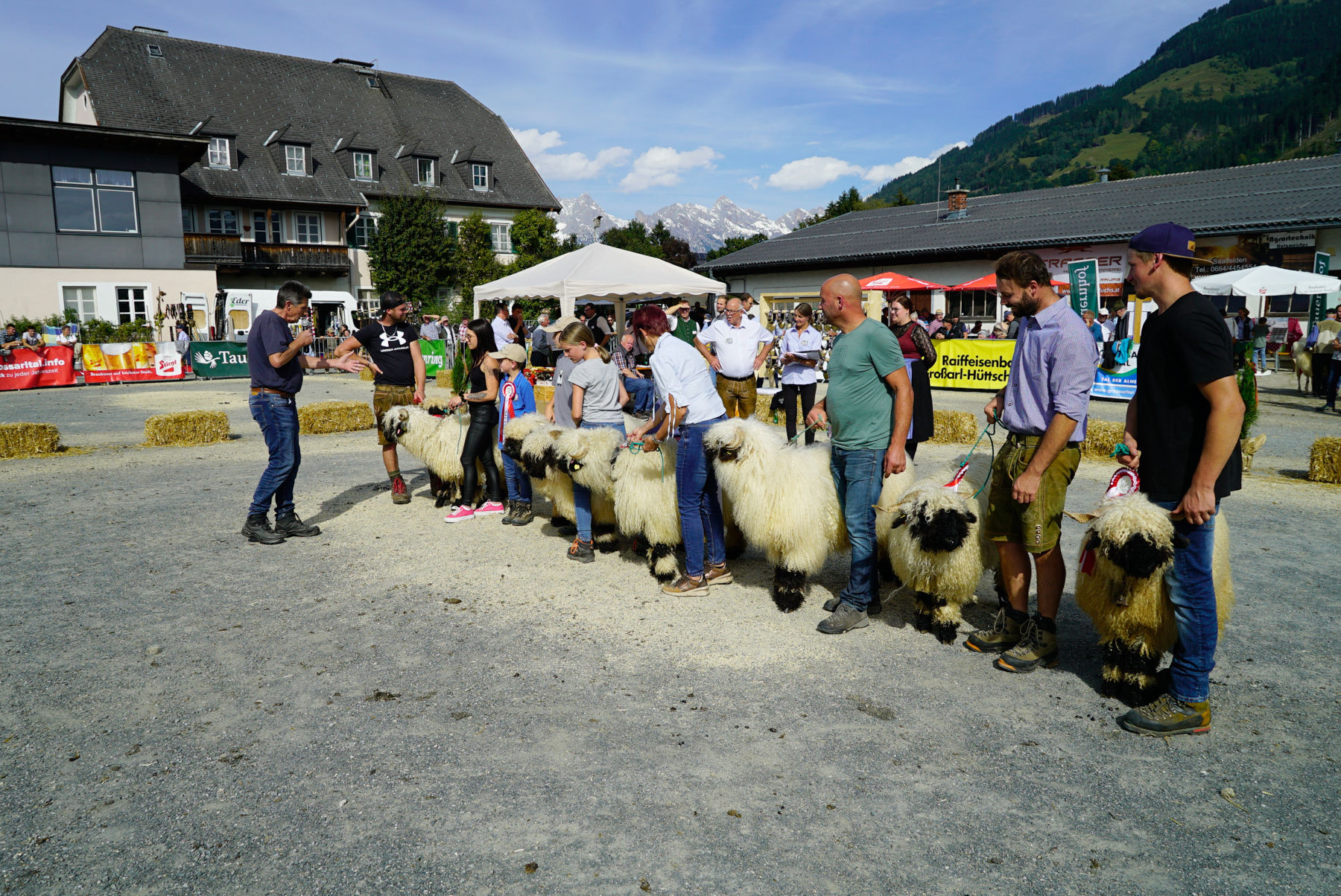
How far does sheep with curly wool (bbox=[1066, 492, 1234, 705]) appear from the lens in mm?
3568

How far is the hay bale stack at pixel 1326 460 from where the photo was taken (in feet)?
28.7

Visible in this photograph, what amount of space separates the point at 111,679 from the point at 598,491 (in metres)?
3.46

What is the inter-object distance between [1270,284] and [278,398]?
22280 millimetres

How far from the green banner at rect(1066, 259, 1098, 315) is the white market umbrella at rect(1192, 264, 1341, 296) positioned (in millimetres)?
4639

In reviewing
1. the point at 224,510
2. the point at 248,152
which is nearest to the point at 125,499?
the point at 224,510

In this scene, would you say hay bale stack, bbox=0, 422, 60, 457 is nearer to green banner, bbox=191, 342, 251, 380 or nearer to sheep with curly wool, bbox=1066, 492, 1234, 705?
sheep with curly wool, bbox=1066, 492, 1234, 705

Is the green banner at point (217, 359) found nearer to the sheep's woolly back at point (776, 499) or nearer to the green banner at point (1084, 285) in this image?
the green banner at point (1084, 285)

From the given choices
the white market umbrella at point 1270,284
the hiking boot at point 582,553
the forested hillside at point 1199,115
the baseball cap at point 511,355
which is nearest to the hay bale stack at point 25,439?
the baseball cap at point 511,355

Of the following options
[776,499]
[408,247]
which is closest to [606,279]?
[776,499]

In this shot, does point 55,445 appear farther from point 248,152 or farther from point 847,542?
point 248,152

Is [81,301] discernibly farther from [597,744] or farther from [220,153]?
[597,744]

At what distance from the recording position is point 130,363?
24.1 meters

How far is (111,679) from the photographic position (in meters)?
4.25

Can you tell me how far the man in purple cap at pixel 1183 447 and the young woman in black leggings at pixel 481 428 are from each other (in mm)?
5556
